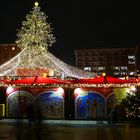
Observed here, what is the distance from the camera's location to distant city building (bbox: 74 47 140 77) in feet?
539

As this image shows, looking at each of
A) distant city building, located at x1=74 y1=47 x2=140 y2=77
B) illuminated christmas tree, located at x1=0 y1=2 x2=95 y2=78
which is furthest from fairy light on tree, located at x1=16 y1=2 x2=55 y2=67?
distant city building, located at x1=74 y1=47 x2=140 y2=77

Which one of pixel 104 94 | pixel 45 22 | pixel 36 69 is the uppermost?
pixel 45 22

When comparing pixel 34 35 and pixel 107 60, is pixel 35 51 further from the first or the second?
pixel 107 60

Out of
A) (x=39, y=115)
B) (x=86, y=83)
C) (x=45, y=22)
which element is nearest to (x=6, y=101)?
(x=86, y=83)

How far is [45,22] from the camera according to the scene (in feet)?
136

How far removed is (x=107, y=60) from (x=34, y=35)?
127 metres

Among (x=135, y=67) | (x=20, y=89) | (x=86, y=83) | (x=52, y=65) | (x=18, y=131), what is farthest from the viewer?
(x=135, y=67)

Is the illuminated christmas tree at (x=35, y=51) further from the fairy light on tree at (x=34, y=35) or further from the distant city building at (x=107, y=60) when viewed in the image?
the distant city building at (x=107, y=60)

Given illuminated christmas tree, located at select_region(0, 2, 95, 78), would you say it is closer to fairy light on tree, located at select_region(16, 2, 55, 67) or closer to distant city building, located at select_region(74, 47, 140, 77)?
fairy light on tree, located at select_region(16, 2, 55, 67)

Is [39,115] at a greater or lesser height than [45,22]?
lesser

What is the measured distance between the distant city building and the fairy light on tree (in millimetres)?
121733

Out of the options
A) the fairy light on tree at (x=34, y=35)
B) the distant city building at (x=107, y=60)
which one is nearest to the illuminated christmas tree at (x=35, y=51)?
the fairy light on tree at (x=34, y=35)

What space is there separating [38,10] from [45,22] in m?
1.33

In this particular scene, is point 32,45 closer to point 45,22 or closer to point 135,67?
point 45,22
